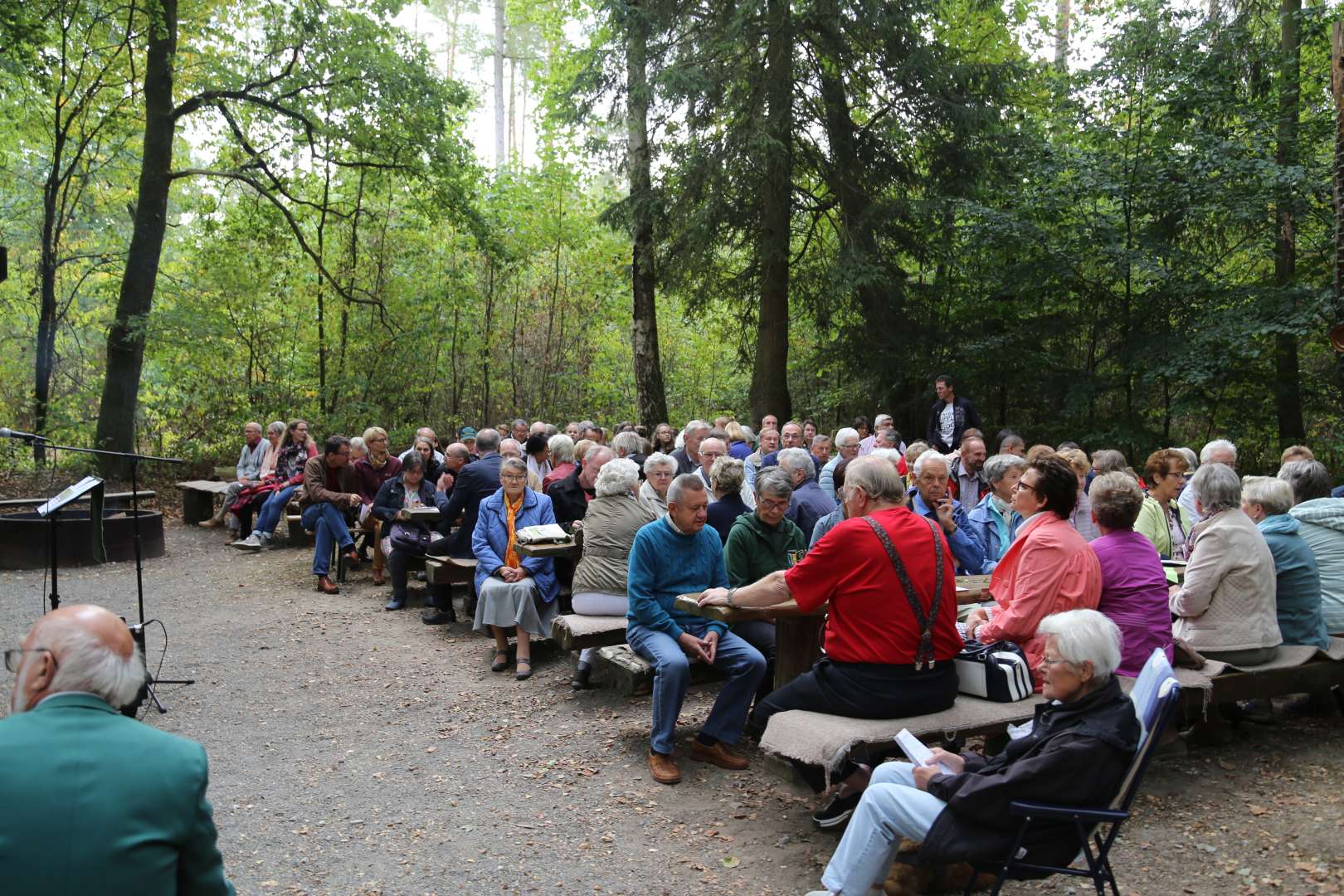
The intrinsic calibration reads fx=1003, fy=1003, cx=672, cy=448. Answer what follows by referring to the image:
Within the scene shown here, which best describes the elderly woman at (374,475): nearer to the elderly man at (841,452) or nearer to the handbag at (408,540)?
the handbag at (408,540)

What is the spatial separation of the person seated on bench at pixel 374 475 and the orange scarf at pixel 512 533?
10.6ft

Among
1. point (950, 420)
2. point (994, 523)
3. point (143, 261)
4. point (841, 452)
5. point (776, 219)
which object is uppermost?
point (776, 219)

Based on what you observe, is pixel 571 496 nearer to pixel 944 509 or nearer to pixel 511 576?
pixel 511 576

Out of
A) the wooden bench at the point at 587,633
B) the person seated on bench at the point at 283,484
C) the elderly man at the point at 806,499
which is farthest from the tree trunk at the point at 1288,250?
the person seated on bench at the point at 283,484

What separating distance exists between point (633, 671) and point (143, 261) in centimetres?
1268

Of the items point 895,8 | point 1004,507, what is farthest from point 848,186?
point 1004,507

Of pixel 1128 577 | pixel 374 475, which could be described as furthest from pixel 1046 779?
pixel 374 475

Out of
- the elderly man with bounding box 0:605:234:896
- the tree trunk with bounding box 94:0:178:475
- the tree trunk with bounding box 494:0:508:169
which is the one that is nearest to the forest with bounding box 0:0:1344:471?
the tree trunk with bounding box 94:0:178:475

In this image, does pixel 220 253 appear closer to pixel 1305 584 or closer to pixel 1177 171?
pixel 1177 171

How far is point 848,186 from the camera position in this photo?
A: 46.1 ft

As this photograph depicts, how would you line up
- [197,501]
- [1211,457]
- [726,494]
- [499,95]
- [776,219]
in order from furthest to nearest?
[499,95] → [776,219] → [197,501] → [1211,457] → [726,494]

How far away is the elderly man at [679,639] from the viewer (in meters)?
5.07

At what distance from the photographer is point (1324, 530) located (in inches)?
223

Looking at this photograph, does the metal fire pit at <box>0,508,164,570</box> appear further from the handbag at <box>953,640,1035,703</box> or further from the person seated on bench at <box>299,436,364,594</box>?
the handbag at <box>953,640,1035,703</box>
